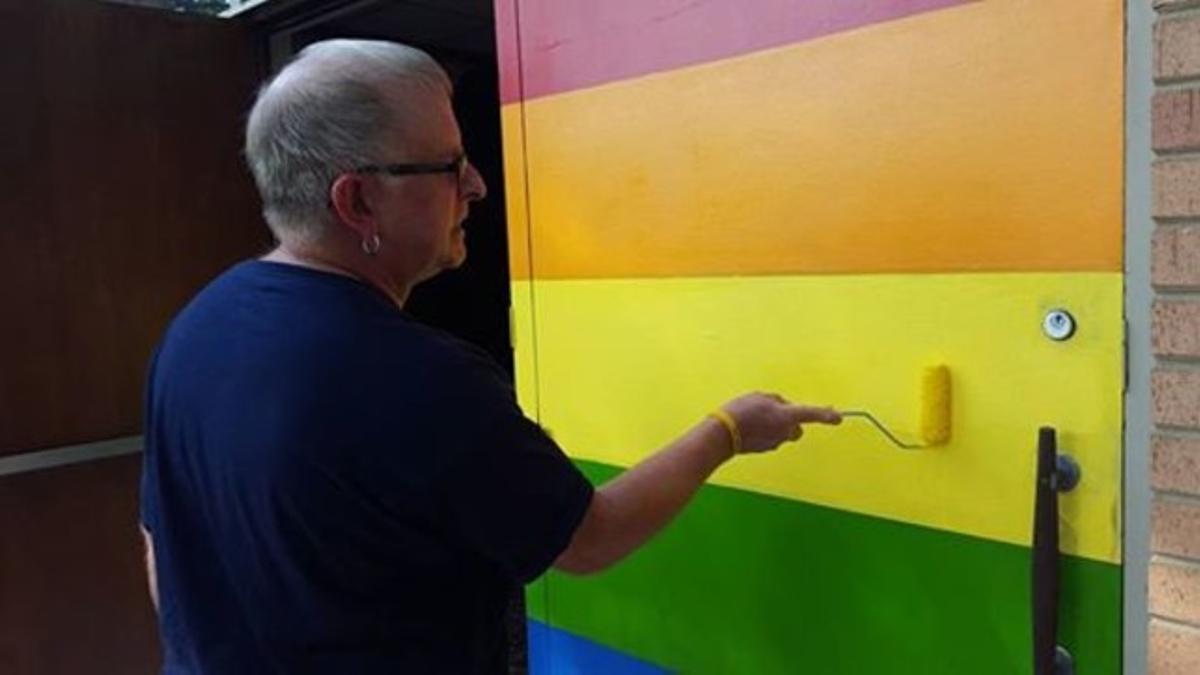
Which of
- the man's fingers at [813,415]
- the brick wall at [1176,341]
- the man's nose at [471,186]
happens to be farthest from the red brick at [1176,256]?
the man's nose at [471,186]

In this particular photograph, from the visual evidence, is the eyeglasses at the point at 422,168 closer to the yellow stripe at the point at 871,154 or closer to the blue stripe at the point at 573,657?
the yellow stripe at the point at 871,154

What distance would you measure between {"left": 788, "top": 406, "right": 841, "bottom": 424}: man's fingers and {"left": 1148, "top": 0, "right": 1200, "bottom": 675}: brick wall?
0.37 metres

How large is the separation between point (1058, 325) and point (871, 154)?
12.7 inches

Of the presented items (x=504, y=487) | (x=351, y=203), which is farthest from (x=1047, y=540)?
(x=351, y=203)

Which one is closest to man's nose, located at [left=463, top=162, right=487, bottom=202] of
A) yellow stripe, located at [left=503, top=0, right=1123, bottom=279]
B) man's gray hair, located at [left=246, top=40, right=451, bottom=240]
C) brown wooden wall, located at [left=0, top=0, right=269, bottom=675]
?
man's gray hair, located at [left=246, top=40, right=451, bottom=240]

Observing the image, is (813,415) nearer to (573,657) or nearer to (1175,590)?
(1175,590)

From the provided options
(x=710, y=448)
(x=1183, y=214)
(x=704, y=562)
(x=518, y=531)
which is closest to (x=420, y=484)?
(x=518, y=531)

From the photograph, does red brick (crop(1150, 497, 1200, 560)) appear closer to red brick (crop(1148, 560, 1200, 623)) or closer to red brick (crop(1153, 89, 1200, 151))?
red brick (crop(1148, 560, 1200, 623))

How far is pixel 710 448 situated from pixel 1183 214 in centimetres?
56

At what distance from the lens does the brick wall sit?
97cm

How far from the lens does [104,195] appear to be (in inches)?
106

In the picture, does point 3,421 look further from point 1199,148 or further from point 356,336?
point 1199,148

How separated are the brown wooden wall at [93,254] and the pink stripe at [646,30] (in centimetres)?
140

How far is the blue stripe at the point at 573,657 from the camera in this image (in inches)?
68.3
